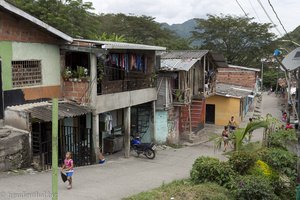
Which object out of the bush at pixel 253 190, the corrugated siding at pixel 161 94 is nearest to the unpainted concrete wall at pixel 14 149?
the bush at pixel 253 190

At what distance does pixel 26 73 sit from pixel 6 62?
109 centimetres

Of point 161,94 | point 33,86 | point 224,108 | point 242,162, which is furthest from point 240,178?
point 224,108

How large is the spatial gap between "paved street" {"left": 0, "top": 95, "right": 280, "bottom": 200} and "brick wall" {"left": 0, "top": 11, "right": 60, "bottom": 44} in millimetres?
5014

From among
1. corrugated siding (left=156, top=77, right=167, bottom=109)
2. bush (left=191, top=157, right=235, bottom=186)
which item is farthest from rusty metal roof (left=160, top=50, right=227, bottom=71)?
bush (left=191, top=157, right=235, bottom=186)

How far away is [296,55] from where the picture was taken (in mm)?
8625

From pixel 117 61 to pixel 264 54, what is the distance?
126ft

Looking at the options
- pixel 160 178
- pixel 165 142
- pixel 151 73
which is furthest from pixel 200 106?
pixel 160 178

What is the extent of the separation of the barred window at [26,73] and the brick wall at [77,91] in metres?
1.29

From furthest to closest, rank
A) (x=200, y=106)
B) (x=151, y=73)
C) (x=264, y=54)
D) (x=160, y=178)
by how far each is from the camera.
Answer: (x=264, y=54) → (x=200, y=106) → (x=151, y=73) → (x=160, y=178)

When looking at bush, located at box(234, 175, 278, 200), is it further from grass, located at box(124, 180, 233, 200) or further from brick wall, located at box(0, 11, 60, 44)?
brick wall, located at box(0, 11, 60, 44)

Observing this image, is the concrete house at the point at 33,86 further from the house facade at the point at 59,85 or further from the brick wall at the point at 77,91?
the brick wall at the point at 77,91

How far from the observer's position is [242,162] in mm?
10297

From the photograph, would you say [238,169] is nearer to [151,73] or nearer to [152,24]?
[151,73]

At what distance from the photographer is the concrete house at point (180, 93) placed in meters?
21.2
